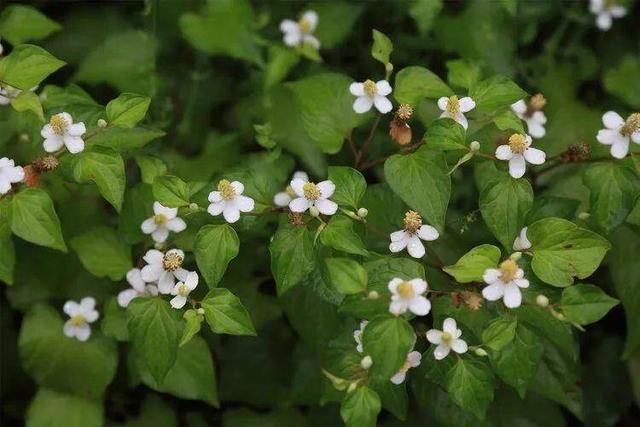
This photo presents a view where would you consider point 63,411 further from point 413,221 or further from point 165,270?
point 413,221

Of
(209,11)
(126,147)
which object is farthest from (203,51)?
(126,147)

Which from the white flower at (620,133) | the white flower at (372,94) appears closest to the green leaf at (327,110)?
the white flower at (372,94)

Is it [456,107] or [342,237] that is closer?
[342,237]

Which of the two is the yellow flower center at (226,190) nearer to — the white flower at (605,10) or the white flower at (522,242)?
the white flower at (522,242)

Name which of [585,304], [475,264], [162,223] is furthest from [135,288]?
[585,304]

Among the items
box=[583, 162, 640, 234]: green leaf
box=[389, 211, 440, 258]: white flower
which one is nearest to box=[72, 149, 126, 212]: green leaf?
box=[389, 211, 440, 258]: white flower

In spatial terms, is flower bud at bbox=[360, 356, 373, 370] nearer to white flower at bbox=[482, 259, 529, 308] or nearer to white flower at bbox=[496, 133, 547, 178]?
white flower at bbox=[482, 259, 529, 308]
